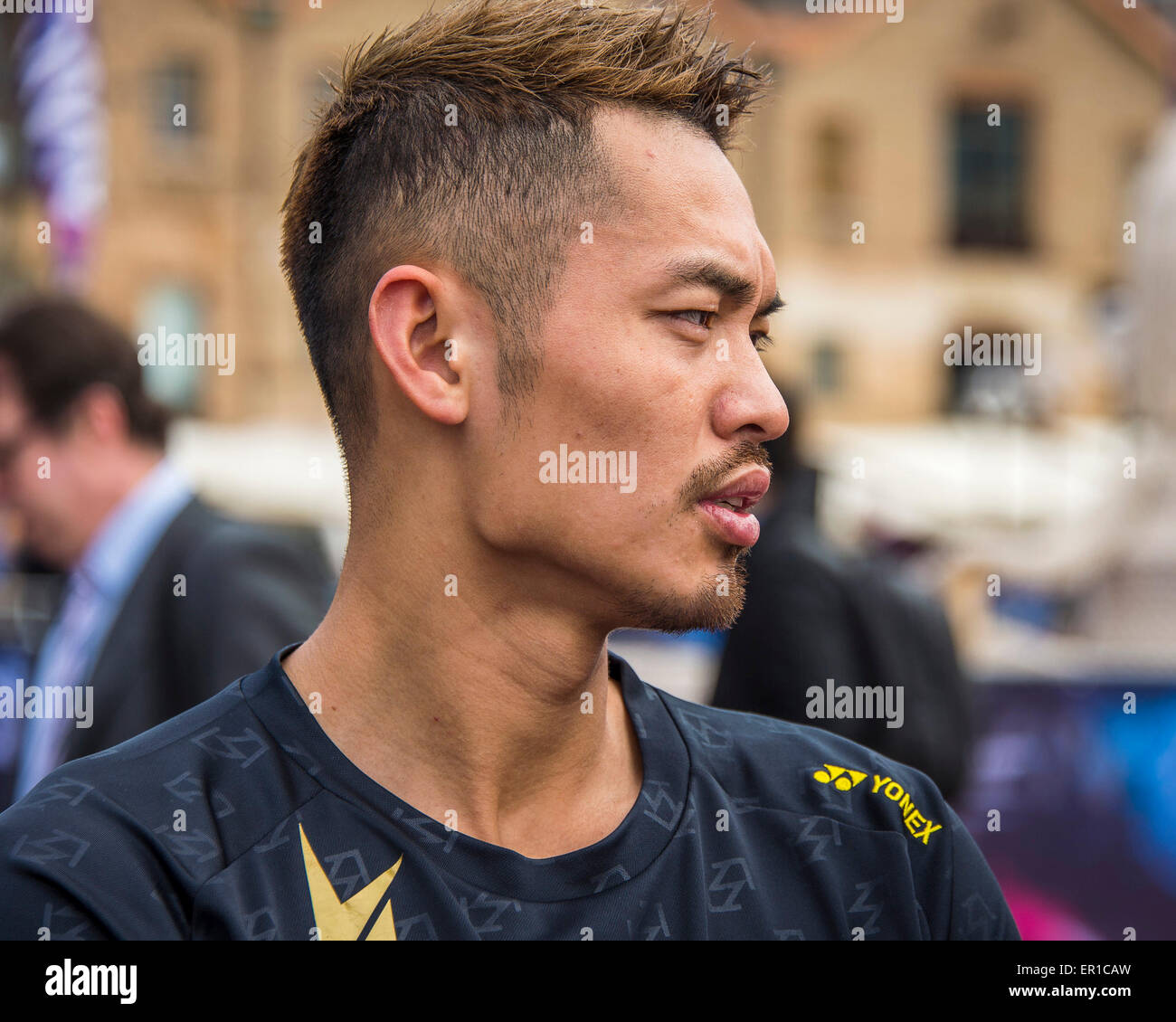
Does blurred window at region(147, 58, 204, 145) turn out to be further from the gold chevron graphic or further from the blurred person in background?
the gold chevron graphic

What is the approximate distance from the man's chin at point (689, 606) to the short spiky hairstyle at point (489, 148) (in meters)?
0.31

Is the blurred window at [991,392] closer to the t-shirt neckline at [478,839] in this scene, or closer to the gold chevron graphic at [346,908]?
the t-shirt neckline at [478,839]

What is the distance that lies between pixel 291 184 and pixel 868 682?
2.74m

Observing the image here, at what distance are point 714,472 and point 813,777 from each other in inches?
18.5

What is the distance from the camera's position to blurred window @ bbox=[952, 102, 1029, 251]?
2888 centimetres

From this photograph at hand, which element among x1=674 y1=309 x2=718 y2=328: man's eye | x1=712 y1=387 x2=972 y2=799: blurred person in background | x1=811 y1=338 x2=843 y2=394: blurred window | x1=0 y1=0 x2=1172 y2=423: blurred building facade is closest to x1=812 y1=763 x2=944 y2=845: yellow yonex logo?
x1=674 y1=309 x2=718 y2=328: man's eye

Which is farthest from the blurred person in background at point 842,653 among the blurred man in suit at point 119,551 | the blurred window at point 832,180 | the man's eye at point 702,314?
the blurred window at point 832,180

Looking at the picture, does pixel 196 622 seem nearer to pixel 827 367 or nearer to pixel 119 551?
pixel 119 551

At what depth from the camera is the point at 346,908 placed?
5.67ft

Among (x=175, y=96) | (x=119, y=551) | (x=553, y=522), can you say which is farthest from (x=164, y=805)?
(x=175, y=96)

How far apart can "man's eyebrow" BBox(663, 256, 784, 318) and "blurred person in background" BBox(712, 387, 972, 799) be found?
2.51 m

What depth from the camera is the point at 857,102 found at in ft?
91.8

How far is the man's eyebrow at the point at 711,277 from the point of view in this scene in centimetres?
191
